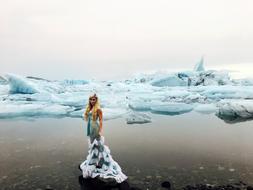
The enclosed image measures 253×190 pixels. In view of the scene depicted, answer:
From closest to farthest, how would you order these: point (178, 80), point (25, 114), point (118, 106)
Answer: point (25, 114) < point (118, 106) < point (178, 80)

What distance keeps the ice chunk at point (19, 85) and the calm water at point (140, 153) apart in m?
10.4

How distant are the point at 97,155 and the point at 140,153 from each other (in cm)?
208

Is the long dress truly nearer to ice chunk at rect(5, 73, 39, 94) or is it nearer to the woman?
the woman

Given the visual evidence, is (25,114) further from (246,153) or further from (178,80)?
(178,80)

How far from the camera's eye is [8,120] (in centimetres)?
1554

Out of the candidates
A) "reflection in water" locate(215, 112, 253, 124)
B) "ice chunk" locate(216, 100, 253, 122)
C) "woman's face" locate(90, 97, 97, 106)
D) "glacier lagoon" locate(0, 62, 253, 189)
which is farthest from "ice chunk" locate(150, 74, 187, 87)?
"woman's face" locate(90, 97, 97, 106)

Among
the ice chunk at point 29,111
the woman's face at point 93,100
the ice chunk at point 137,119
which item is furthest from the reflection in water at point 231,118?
the woman's face at point 93,100

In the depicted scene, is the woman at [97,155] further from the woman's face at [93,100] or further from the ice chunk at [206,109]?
the ice chunk at [206,109]

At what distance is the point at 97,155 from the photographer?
6.79m

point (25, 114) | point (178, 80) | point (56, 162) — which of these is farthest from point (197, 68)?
point (56, 162)

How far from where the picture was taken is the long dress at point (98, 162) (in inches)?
259

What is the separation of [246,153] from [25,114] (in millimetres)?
12388

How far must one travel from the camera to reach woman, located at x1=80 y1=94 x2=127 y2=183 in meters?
6.66

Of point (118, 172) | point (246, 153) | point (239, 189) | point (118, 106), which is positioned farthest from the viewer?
point (118, 106)
